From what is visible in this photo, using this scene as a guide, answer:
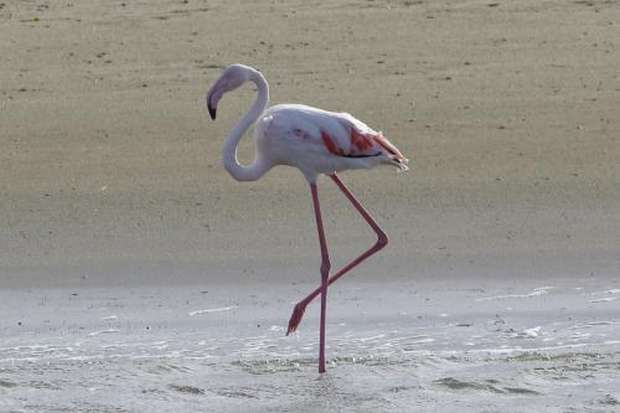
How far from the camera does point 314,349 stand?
8102 millimetres

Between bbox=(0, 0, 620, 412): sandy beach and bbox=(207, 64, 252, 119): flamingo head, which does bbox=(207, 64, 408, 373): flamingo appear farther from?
bbox=(0, 0, 620, 412): sandy beach

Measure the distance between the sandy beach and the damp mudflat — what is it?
18mm

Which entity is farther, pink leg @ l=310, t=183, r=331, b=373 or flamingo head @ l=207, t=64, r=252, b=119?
flamingo head @ l=207, t=64, r=252, b=119

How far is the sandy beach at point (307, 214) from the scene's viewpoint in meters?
7.63

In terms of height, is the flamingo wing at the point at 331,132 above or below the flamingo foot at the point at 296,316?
above

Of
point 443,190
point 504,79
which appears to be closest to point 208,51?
point 504,79

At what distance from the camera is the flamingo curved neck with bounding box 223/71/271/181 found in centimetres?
832

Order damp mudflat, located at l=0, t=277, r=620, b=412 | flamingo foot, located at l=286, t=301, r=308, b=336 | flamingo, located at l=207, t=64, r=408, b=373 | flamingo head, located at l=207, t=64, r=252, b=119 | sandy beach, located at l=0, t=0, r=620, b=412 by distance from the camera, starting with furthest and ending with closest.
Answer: flamingo, located at l=207, t=64, r=408, b=373 → flamingo head, located at l=207, t=64, r=252, b=119 → flamingo foot, located at l=286, t=301, r=308, b=336 → sandy beach, located at l=0, t=0, r=620, b=412 → damp mudflat, located at l=0, t=277, r=620, b=412

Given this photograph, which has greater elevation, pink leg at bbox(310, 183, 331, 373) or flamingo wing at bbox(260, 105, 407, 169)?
flamingo wing at bbox(260, 105, 407, 169)

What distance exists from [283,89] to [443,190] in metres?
2.61

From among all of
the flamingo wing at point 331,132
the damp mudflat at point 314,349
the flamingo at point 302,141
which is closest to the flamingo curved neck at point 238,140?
the flamingo at point 302,141

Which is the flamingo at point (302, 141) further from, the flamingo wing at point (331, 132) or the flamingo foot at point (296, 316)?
the flamingo foot at point (296, 316)

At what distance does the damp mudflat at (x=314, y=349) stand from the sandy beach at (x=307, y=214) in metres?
0.02

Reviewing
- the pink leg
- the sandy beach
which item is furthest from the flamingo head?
the sandy beach
